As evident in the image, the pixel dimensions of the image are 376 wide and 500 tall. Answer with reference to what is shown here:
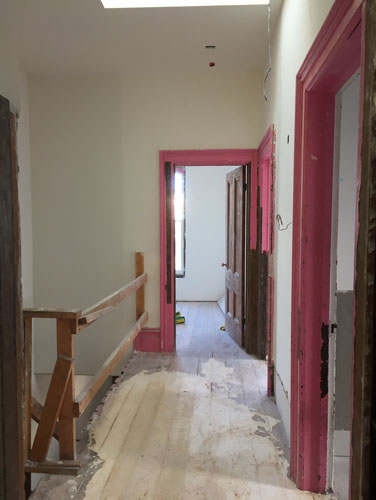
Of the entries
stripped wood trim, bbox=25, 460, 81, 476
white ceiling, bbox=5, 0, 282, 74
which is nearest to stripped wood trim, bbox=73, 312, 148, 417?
stripped wood trim, bbox=25, 460, 81, 476

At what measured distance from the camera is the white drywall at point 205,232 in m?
7.11

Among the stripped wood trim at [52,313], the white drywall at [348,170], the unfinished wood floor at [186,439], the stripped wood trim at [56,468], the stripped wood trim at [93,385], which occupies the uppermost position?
the white drywall at [348,170]

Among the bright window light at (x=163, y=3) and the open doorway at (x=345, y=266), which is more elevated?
the bright window light at (x=163, y=3)

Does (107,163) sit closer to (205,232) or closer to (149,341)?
(149,341)

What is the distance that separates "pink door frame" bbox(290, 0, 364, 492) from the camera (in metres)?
1.87

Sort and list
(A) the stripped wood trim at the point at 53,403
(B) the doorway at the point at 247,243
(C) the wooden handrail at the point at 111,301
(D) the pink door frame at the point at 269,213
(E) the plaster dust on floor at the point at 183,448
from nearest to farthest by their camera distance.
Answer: (E) the plaster dust on floor at the point at 183,448
(A) the stripped wood trim at the point at 53,403
(C) the wooden handrail at the point at 111,301
(D) the pink door frame at the point at 269,213
(B) the doorway at the point at 247,243

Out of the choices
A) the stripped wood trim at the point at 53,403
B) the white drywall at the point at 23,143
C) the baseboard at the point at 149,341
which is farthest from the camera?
the baseboard at the point at 149,341

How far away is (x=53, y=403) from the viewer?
2.14 m

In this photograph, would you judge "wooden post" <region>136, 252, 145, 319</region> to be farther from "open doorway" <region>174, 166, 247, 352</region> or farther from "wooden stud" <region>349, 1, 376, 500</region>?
"wooden stud" <region>349, 1, 376, 500</region>

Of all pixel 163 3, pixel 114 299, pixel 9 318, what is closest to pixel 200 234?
pixel 114 299

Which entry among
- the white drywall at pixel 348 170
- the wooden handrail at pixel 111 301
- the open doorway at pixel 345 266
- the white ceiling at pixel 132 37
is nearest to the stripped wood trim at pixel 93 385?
the wooden handrail at pixel 111 301

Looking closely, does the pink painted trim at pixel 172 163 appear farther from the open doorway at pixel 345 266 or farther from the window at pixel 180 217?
the window at pixel 180 217

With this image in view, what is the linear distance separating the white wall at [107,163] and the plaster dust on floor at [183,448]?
1.29 metres

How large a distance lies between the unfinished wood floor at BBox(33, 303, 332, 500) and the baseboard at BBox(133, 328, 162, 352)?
31 centimetres
